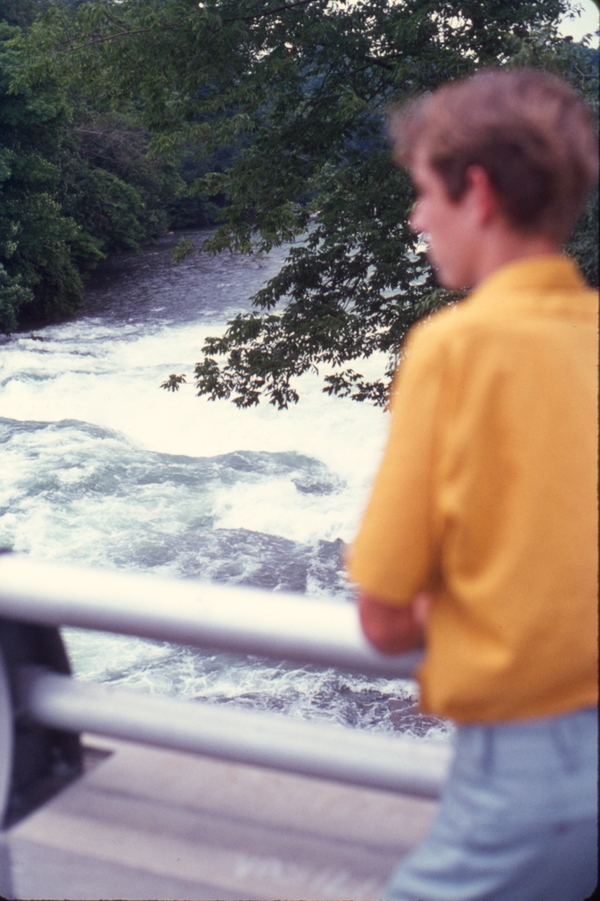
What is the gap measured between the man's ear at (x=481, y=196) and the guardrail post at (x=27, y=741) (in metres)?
0.93

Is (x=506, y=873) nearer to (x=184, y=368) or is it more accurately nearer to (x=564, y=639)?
(x=564, y=639)

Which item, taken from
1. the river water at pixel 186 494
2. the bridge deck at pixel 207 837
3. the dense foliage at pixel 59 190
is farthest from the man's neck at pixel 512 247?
the dense foliage at pixel 59 190

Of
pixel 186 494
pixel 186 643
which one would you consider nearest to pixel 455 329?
pixel 186 643

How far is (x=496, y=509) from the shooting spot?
0.85 m

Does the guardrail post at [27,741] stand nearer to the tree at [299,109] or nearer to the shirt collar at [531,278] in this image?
the shirt collar at [531,278]

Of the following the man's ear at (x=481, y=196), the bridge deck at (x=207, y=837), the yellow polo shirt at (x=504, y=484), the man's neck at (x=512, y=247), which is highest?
the man's ear at (x=481, y=196)

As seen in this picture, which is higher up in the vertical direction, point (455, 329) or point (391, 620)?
point (455, 329)

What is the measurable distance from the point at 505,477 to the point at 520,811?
338 millimetres

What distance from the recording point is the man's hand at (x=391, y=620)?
0.92 metres

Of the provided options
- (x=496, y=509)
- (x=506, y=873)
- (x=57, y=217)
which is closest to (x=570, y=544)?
(x=496, y=509)

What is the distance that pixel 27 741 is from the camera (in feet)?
4.82

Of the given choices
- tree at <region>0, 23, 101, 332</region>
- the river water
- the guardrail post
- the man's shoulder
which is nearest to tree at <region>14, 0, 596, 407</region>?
the river water

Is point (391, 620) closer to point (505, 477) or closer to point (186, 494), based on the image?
point (505, 477)

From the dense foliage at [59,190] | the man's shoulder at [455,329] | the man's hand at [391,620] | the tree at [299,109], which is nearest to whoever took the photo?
the man's shoulder at [455,329]
